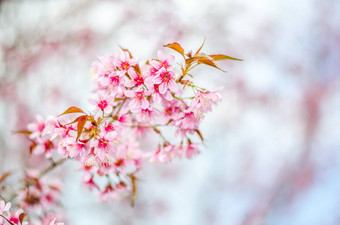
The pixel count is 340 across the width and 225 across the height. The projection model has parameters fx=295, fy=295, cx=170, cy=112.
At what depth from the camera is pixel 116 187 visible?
129 cm

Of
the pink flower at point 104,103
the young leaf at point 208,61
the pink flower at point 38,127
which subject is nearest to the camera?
the young leaf at point 208,61

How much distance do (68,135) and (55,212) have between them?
31.9 inches

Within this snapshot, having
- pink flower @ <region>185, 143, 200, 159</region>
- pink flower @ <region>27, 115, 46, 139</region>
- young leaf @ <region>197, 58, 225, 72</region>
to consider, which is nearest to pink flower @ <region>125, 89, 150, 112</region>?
young leaf @ <region>197, 58, 225, 72</region>

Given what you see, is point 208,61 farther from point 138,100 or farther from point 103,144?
point 103,144

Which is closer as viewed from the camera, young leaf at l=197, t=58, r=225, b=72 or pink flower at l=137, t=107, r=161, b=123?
young leaf at l=197, t=58, r=225, b=72

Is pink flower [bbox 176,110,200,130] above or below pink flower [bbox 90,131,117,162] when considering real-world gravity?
above

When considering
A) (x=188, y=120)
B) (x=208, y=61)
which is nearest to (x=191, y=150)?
(x=188, y=120)

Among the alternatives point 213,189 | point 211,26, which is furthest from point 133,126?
point 213,189

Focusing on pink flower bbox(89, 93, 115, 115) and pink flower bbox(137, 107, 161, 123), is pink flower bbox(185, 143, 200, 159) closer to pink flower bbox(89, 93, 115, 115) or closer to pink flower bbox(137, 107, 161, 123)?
pink flower bbox(137, 107, 161, 123)

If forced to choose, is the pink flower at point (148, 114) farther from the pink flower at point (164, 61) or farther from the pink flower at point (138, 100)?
the pink flower at point (164, 61)

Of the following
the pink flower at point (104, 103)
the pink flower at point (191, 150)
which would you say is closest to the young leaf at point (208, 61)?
the pink flower at point (104, 103)

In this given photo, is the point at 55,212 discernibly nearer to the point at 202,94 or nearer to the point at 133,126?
the point at 133,126

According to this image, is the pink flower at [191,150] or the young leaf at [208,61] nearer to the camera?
the young leaf at [208,61]

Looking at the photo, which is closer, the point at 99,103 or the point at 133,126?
the point at 99,103
